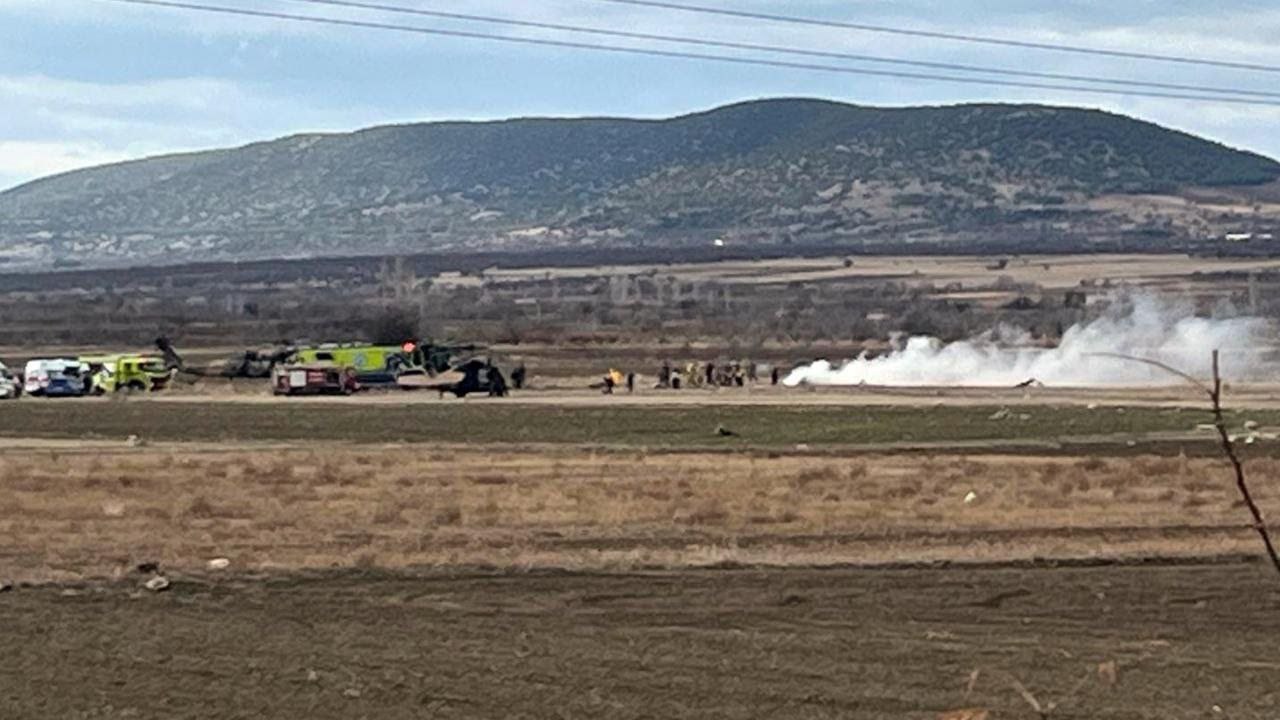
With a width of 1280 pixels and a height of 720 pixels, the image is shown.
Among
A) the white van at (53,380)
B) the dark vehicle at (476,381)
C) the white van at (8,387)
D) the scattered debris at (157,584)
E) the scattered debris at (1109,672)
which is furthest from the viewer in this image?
the white van at (53,380)

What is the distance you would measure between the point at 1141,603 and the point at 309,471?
26634 millimetres

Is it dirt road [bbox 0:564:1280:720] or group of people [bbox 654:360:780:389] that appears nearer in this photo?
dirt road [bbox 0:564:1280:720]

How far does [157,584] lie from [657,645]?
853 centimetres

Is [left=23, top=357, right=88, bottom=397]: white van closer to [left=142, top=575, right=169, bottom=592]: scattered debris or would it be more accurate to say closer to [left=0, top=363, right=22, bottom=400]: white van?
[left=0, top=363, right=22, bottom=400]: white van

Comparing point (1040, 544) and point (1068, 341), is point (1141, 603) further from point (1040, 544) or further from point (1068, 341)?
point (1068, 341)

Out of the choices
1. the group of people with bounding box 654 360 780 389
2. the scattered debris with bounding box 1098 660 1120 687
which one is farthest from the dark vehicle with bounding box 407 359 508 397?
the scattered debris with bounding box 1098 660 1120 687

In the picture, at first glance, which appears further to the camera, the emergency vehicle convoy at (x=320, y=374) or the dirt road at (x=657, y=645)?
the emergency vehicle convoy at (x=320, y=374)

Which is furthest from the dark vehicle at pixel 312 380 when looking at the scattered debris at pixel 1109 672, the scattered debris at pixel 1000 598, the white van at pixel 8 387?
the scattered debris at pixel 1109 672

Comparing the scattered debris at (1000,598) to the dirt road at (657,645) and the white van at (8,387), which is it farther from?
the white van at (8,387)

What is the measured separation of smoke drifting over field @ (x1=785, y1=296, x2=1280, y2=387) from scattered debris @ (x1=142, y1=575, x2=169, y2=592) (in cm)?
6704

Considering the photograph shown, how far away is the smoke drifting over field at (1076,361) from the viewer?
101125mm

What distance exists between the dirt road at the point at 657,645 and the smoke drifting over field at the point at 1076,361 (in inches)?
2572

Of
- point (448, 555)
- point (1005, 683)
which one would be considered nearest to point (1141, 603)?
point (1005, 683)

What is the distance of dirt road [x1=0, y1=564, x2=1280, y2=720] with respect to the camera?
2156 centimetres
